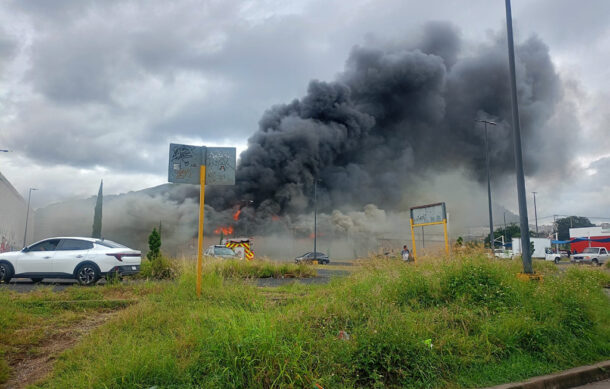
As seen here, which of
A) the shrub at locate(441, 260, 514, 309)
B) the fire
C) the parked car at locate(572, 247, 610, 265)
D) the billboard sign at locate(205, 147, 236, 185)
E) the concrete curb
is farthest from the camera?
the parked car at locate(572, 247, 610, 265)

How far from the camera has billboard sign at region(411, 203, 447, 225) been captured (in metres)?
10.8

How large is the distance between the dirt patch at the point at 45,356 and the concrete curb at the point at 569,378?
3.81m

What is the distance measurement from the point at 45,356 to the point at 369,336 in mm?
3028

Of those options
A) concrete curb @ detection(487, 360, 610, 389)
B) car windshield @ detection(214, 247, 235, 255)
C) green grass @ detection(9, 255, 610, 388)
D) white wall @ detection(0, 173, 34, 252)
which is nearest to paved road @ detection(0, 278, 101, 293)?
green grass @ detection(9, 255, 610, 388)

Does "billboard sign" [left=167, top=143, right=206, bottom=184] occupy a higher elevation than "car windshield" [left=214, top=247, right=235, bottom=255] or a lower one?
higher

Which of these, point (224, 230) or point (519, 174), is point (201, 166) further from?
point (224, 230)

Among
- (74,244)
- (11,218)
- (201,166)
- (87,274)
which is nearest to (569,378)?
(201,166)

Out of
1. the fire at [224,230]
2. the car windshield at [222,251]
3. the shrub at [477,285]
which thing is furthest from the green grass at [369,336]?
the fire at [224,230]

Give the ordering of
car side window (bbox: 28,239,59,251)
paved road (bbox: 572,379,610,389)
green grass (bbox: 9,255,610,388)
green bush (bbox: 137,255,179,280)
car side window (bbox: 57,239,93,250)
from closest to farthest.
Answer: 1. green grass (bbox: 9,255,610,388)
2. paved road (bbox: 572,379,610,389)
3. car side window (bbox: 57,239,93,250)
4. car side window (bbox: 28,239,59,251)
5. green bush (bbox: 137,255,179,280)

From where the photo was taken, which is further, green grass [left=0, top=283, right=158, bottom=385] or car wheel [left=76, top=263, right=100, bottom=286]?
car wheel [left=76, top=263, right=100, bottom=286]

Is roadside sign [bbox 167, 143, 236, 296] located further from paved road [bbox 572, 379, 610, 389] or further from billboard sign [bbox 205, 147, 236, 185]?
paved road [bbox 572, 379, 610, 389]

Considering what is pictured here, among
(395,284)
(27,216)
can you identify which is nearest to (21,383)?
(395,284)

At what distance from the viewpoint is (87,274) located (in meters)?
8.91

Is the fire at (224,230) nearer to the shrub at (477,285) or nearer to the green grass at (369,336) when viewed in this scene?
the green grass at (369,336)
